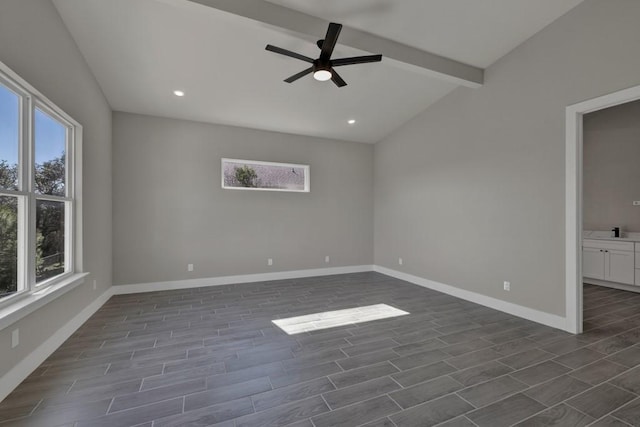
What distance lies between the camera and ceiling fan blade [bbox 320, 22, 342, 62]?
2.46 m

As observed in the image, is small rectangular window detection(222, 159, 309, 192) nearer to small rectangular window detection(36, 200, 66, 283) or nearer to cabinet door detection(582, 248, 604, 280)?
small rectangular window detection(36, 200, 66, 283)

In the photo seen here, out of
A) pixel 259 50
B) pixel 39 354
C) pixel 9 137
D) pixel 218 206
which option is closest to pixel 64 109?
pixel 9 137

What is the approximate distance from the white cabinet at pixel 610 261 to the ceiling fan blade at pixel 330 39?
15.6 ft

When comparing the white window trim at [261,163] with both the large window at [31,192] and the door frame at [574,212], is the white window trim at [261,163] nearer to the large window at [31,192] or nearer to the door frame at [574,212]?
the large window at [31,192]

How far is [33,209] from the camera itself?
7.96ft

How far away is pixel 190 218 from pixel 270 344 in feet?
10.2

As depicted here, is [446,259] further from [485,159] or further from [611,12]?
[611,12]

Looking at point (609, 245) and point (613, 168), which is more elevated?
point (613, 168)

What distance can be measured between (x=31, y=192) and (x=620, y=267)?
771 cm

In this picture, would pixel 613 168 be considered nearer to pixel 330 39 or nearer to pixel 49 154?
pixel 330 39

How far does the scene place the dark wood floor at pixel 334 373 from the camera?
1.83 m

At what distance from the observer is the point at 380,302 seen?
4.21 metres

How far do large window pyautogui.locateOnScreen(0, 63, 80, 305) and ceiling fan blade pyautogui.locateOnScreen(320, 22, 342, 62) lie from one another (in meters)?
2.42

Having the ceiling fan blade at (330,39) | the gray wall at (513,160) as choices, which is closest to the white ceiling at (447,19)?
the gray wall at (513,160)
